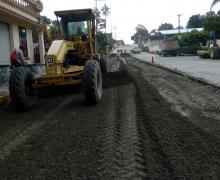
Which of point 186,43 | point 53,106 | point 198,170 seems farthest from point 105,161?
point 186,43

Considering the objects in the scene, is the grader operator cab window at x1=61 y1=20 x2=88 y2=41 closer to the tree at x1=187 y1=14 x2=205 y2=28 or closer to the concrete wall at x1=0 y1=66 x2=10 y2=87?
the concrete wall at x1=0 y1=66 x2=10 y2=87

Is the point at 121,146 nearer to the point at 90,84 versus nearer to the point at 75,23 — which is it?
the point at 90,84

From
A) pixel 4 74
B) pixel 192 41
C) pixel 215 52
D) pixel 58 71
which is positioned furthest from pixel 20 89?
pixel 192 41

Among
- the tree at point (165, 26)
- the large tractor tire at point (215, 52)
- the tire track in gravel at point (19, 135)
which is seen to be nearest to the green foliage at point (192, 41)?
the large tractor tire at point (215, 52)

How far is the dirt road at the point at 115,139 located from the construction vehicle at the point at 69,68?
17.5 inches

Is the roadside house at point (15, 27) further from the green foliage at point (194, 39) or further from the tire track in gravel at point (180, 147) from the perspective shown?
the green foliage at point (194, 39)

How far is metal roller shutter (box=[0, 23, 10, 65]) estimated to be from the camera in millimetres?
17781

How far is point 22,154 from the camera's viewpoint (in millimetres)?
5844

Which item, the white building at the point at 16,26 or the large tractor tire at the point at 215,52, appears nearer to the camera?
the white building at the point at 16,26

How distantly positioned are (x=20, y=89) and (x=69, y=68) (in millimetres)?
1923

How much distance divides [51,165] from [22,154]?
842 mm

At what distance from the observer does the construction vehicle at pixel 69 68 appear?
9773 mm

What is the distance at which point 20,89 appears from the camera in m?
9.73

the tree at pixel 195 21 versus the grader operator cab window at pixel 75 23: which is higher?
the tree at pixel 195 21
